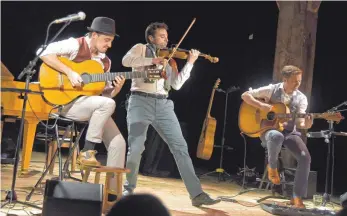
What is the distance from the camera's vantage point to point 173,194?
537 cm

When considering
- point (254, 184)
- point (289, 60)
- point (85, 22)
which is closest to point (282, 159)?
point (254, 184)

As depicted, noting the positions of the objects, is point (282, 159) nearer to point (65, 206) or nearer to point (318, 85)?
point (318, 85)

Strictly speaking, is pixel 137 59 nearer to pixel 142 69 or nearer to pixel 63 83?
pixel 142 69

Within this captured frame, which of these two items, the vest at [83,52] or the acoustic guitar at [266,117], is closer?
the vest at [83,52]

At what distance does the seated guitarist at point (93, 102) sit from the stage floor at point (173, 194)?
572mm

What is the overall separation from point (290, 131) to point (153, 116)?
6.17 feet

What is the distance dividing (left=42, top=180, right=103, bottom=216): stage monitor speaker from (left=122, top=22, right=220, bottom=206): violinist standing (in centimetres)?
133

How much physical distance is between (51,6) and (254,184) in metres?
5.84

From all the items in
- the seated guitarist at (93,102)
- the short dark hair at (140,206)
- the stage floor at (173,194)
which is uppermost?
the seated guitarist at (93,102)

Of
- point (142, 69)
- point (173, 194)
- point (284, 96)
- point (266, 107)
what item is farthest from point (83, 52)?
point (284, 96)

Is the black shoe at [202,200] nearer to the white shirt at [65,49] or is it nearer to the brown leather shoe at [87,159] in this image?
the brown leather shoe at [87,159]

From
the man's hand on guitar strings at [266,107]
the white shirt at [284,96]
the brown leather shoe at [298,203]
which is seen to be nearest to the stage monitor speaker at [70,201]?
the brown leather shoe at [298,203]

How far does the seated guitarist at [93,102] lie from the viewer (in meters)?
3.84

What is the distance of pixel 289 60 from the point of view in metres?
6.75
